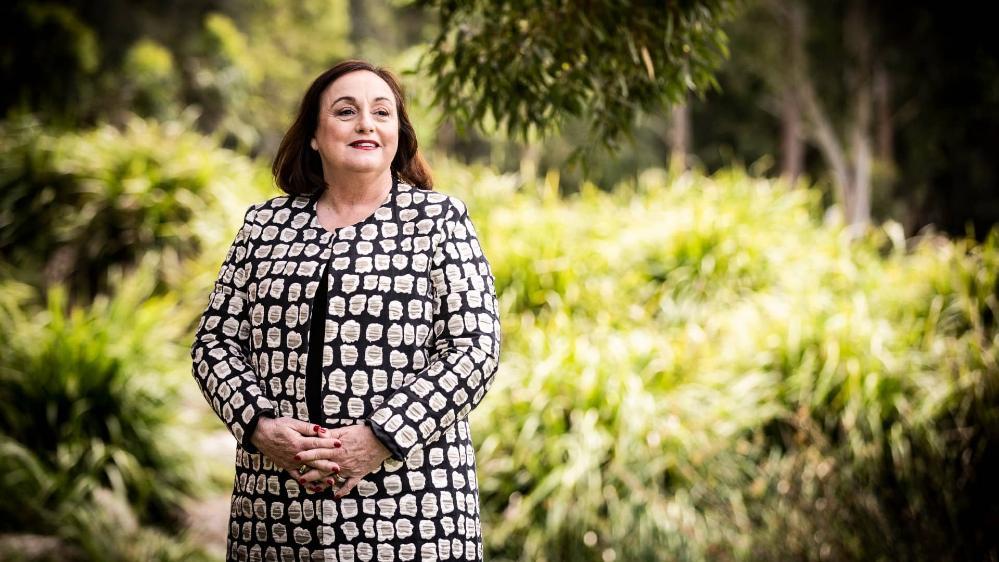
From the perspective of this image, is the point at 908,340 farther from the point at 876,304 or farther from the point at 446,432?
the point at 446,432

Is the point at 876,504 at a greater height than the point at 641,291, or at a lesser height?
lesser

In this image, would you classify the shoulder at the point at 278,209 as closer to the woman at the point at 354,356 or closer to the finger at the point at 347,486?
the woman at the point at 354,356

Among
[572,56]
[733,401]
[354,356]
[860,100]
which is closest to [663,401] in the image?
[733,401]

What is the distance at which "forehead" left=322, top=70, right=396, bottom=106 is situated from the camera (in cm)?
214

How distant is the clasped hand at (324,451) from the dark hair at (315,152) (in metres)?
0.65

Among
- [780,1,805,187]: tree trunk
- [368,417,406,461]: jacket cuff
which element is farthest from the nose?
[780,1,805,187]: tree trunk

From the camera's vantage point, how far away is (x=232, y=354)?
2.15 meters

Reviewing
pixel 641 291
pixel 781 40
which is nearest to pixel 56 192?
pixel 641 291

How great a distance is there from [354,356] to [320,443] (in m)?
0.21

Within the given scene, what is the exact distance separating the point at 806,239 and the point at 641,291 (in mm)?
1838

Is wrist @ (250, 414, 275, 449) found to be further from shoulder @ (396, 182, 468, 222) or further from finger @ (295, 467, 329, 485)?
shoulder @ (396, 182, 468, 222)

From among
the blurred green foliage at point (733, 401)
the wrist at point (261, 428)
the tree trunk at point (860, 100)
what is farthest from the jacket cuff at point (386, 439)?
the tree trunk at point (860, 100)

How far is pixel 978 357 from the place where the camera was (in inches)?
199

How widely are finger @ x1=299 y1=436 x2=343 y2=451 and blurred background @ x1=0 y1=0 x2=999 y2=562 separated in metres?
1.36
